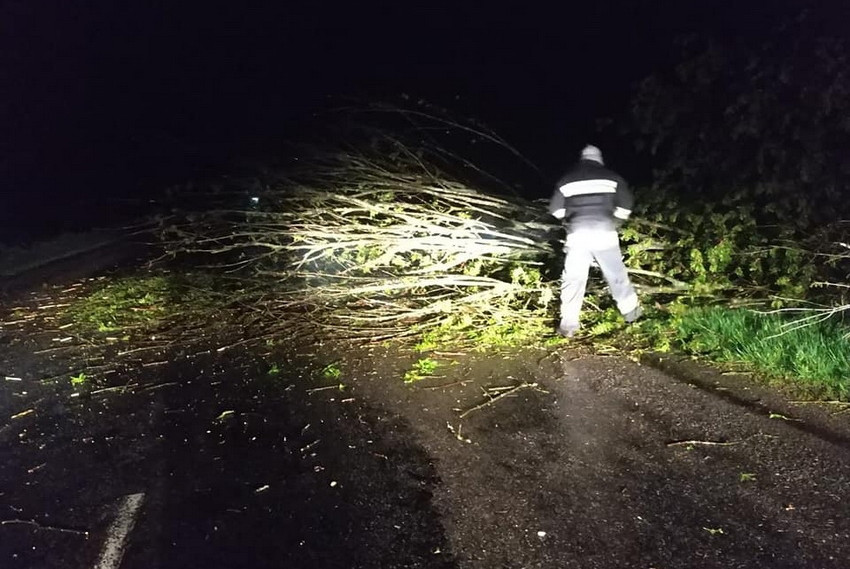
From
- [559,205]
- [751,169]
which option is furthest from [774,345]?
[559,205]

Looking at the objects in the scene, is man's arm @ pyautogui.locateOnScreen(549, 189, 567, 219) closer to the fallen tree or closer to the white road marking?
the fallen tree

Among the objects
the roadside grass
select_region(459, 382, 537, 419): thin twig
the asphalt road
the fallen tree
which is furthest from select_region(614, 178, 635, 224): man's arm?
select_region(459, 382, 537, 419): thin twig

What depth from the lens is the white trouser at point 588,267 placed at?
6.00 meters

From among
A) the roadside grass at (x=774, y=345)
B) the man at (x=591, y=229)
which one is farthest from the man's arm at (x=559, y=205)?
the roadside grass at (x=774, y=345)

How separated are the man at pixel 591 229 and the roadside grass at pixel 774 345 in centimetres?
54

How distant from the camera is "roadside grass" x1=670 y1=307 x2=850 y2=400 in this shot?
4777 mm

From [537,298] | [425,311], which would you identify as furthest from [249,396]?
[537,298]

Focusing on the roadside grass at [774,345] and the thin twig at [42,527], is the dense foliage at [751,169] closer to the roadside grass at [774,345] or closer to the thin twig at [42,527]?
the roadside grass at [774,345]

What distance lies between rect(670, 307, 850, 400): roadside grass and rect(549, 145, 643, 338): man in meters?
0.54

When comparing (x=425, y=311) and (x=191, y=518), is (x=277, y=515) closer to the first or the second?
(x=191, y=518)

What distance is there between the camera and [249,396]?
221 inches

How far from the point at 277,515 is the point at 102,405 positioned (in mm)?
2631

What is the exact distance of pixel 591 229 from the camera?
597 centimetres

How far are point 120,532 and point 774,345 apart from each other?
4569 mm
